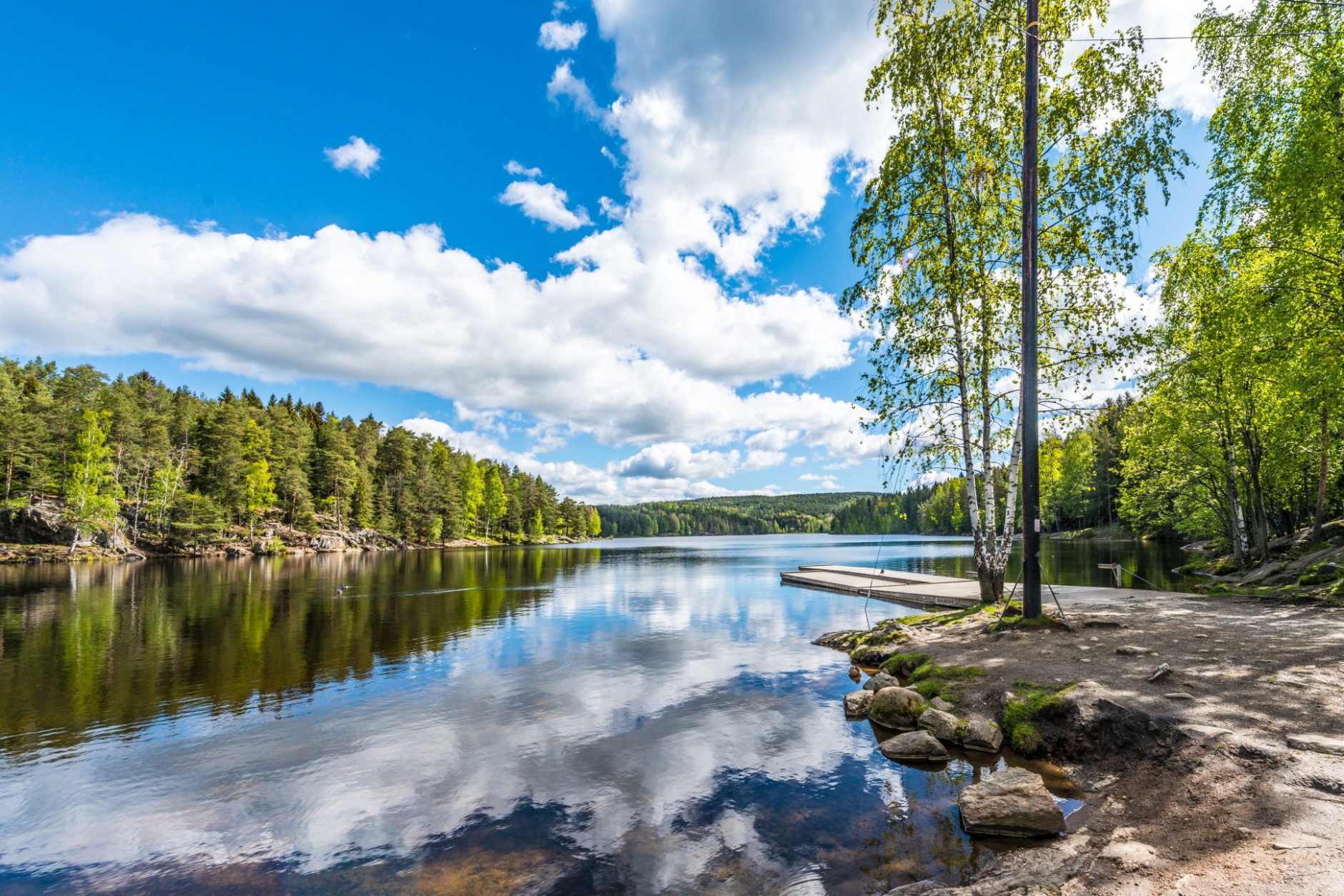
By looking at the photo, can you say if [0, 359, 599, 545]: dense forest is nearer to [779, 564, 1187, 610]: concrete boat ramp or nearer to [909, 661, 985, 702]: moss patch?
[779, 564, 1187, 610]: concrete boat ramp

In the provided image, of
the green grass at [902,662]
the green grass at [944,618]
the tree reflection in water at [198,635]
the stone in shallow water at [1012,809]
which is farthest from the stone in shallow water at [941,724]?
the tree reflection in water at [198,635]

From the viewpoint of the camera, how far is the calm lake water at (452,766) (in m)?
6.22

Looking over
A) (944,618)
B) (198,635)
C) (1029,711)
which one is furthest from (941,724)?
(198,635)

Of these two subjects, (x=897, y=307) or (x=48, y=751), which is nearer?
(x=48, y=751)

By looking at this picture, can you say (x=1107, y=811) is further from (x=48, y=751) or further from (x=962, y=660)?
(x=48, y=751)

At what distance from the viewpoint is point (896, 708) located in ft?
33.5

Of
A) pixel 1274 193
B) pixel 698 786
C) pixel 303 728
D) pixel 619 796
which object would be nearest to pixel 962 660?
pixel 698 786

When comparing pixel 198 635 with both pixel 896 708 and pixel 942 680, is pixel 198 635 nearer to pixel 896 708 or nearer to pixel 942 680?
pixel 896 708

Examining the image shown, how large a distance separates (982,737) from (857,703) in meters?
2.77

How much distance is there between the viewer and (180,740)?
10328 mm

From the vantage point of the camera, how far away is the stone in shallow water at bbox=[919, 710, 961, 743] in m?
8.95

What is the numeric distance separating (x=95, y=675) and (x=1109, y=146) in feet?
95.4

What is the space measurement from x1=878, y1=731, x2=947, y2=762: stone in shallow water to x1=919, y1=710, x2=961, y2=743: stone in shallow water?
0.20 m

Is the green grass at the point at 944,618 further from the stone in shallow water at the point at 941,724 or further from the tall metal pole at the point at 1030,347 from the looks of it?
the stone in shallow water at the point at 941,724
